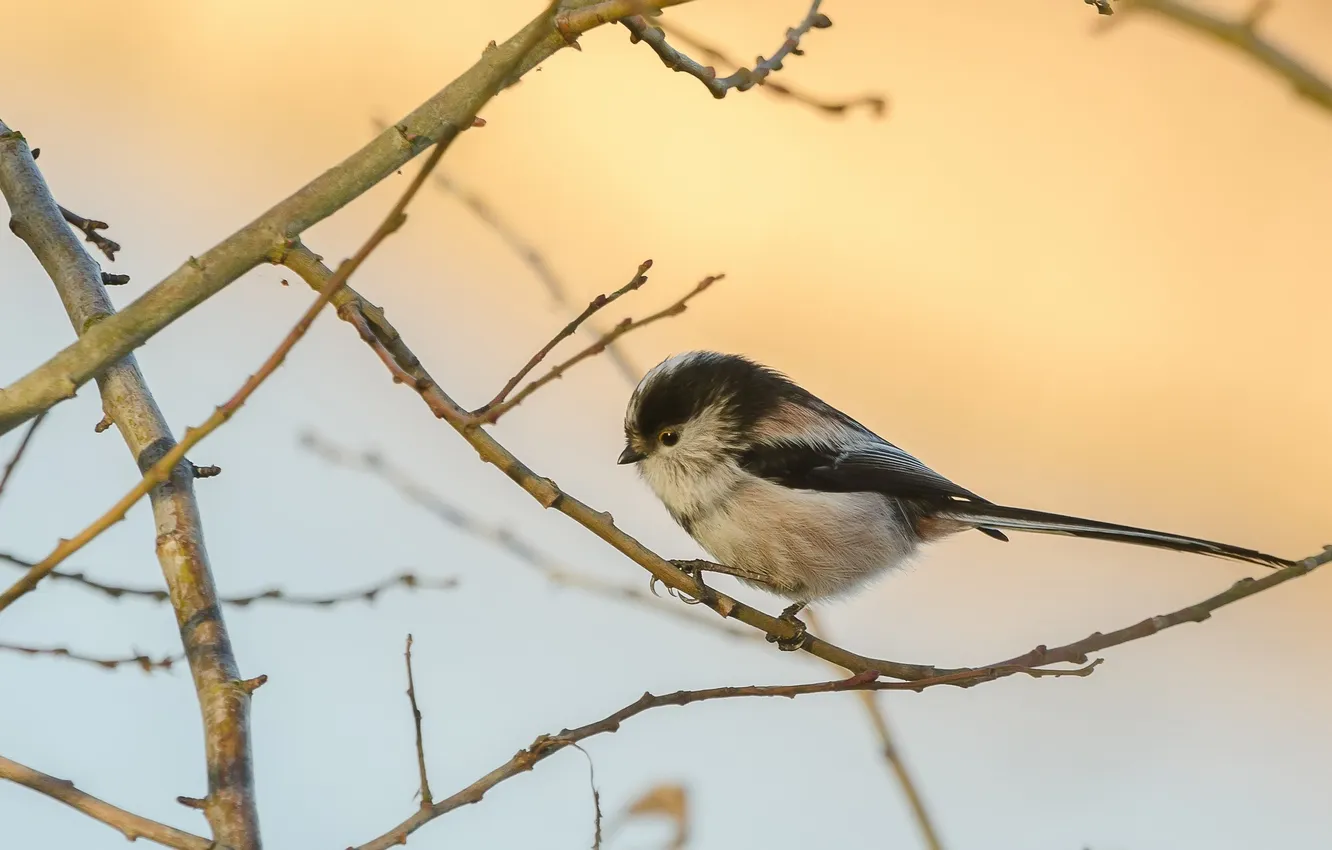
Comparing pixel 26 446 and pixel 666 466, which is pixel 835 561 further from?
pixel 26 446

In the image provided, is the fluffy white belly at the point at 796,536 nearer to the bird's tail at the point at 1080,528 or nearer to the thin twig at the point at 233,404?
the bird's tail at the point at 1080,528

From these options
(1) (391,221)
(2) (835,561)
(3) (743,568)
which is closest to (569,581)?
(3) (743,568)

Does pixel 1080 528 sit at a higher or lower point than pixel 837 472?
lower

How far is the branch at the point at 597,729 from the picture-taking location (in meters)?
1.57

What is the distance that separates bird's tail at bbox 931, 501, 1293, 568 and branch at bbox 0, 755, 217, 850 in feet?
5.80

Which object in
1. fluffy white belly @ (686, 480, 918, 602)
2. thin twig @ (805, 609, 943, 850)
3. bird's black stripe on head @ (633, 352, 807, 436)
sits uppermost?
bird's black stripe on head @ (633, 352, 807, 436)

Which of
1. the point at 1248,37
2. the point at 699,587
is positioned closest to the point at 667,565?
the point at 699,587

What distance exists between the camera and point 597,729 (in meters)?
1.69

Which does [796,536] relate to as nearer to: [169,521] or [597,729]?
[597,729]

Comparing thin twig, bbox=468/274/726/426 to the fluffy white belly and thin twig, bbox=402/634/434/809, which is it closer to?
thin twig, bbox=402/634/434/809

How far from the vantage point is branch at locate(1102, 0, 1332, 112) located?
2.53 feet

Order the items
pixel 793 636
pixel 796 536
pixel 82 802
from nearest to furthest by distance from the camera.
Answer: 1. pixel 82 802
2. pixel 793 636
3. pixel 796 536

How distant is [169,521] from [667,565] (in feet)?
2.62

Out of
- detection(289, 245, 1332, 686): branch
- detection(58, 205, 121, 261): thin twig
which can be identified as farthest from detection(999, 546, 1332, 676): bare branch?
detection(58, 205, 121, 261): thin twig
